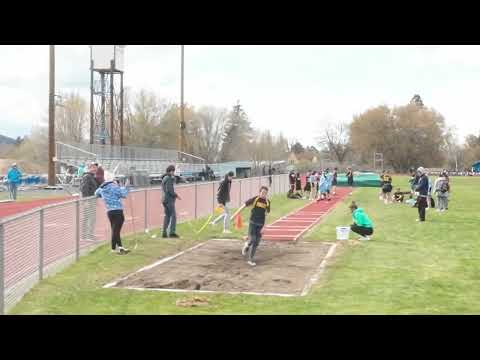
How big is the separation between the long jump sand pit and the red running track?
6.67ft

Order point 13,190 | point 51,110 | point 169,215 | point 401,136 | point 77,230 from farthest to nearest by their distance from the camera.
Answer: point 401,136 → point 51,110 → point 13,190 → point 169,215 → point 77,230

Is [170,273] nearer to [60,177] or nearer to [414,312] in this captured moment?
[414,312]

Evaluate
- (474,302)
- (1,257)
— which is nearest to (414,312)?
(474,302)

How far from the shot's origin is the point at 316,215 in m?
25.2

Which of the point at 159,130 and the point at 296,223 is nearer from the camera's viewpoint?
the point at 296,223

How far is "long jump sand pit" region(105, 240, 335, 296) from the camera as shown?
A: 10164mm

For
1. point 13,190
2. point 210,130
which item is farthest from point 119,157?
point 210,130

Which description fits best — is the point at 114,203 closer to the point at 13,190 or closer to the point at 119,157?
the point at 13,190

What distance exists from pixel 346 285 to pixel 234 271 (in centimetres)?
234

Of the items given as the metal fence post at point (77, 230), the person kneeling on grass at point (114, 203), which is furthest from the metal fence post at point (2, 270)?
the person kneeling on grass at point (114, 203)

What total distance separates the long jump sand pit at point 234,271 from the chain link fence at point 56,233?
1361 millimetres

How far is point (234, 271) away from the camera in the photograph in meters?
11.7
